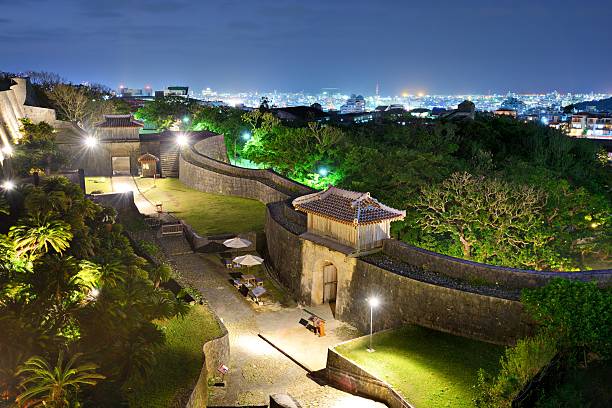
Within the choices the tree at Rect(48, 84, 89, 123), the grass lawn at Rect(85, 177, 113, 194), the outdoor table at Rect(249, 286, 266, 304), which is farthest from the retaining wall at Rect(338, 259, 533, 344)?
the tree at Rect(48, 84, 89, 123)

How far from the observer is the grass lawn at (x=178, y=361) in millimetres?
11852

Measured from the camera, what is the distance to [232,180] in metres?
34.4

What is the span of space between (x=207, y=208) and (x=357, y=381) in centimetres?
1948

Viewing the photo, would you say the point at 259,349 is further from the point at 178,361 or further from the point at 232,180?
the point at 232,180

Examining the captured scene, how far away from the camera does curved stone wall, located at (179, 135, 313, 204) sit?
101ft

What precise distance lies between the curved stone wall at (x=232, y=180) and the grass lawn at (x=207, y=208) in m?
0.49

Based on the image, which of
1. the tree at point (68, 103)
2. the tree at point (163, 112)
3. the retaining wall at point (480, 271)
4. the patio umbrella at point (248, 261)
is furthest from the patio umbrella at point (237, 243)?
the tree at point (163, 112)

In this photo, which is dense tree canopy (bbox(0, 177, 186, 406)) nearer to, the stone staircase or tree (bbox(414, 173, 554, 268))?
tree (bbox(414, 173, 554, 268))

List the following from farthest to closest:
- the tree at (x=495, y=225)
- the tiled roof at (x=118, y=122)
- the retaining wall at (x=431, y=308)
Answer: the tiled roof at (x=118, y=122) < the tree at (x=495, y=225) < the retaining wall at (x=431, y=308)

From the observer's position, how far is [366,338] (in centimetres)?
1597

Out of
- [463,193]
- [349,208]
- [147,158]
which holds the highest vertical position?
[349,208]

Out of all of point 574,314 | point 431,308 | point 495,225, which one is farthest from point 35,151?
point 574,314

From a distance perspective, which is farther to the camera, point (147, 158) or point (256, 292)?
point (147, 158)

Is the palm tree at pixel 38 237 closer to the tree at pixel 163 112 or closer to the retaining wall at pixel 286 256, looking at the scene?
the retaining wall at pixel 286 256
